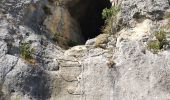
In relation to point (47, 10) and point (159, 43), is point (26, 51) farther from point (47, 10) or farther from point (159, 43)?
point (159, 43)

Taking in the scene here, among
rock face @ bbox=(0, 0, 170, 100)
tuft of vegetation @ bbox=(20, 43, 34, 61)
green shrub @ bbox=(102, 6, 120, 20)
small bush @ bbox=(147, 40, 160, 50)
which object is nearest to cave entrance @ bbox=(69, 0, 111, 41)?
green shrub @ bbox=(102, 6, 120, 20)

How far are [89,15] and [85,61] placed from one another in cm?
632

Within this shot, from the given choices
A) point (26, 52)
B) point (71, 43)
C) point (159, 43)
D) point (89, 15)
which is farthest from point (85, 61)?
point (89, 15)

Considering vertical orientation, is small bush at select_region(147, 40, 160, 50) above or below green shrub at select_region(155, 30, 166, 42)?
below

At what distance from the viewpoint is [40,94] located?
14469 mm

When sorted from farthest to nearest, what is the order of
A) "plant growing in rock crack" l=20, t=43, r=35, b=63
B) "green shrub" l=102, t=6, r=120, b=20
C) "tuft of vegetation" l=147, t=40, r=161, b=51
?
1. "green shrub" l=102, t=6, r=120, b=20
2. "plant growing in rock crack" l=20, t=43, r=35, b=63
3. "tuft of vegetation" l=147, t=40, r=161, b=51

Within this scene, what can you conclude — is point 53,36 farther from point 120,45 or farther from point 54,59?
point 120,45

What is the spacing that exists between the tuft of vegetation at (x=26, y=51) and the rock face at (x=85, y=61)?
4 centimetres

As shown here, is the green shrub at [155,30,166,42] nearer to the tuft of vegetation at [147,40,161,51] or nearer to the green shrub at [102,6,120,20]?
the tuft of vegetation at [147,40,161,51]

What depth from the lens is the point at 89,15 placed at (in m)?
21.4

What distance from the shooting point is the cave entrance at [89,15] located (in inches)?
792

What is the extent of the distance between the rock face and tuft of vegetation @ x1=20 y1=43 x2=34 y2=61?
1.4 inches

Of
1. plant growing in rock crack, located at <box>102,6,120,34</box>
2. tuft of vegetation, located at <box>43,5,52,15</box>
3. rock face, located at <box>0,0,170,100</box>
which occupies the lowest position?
rock face, located at <box>0,0,170,100</box>

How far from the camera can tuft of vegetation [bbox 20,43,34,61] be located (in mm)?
15250
